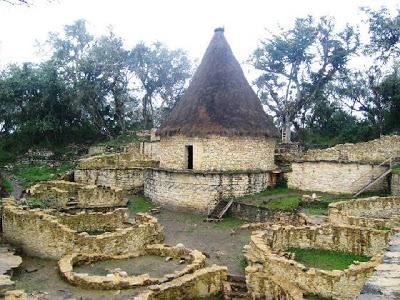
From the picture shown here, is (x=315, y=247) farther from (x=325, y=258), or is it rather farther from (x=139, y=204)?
(x=139, y=204)

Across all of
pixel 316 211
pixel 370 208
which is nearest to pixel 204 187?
pixel 316 211

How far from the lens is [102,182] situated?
2419cm

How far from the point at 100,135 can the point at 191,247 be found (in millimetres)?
24994

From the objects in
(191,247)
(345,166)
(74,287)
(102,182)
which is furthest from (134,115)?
(74,287)

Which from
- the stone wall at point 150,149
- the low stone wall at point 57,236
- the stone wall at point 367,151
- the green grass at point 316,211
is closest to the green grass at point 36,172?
the stone wall at point 150,149

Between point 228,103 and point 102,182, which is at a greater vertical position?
point 228,103

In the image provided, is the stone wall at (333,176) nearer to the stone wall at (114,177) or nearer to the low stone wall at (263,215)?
the low stone wall at (263,215)

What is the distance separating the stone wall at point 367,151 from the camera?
22.4 m

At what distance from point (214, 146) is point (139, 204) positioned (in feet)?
15.7

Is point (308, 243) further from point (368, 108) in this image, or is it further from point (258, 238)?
point (368, 108)

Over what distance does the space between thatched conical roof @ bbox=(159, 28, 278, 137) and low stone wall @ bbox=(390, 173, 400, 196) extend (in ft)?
20.5

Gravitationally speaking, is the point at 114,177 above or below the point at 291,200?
above

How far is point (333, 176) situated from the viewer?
20.0m

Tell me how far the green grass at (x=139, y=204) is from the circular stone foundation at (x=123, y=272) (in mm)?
7365
